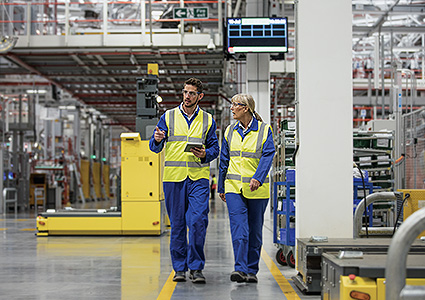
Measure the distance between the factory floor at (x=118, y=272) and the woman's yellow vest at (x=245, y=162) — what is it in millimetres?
898

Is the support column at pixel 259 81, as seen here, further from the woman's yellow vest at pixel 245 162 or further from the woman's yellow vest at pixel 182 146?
the woman's yellow vest at pixel 245 162

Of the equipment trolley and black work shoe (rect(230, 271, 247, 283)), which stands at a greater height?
the equipment trolley

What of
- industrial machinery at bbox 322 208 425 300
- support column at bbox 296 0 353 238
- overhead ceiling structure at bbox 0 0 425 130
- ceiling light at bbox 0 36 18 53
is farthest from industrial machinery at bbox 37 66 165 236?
industrial machinery at bbox 322 208 425 300

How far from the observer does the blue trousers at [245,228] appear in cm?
548

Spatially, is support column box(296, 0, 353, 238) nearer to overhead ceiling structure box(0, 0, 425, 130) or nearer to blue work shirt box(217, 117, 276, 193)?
blue work shirt box(217, 117, 276, 193)

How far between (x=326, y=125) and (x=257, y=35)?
681 cm

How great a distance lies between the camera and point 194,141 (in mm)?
5848

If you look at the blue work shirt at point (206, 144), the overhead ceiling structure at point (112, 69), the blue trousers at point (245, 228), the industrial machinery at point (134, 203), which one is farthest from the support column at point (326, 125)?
the overhead ceiling structure at point (112, 69)

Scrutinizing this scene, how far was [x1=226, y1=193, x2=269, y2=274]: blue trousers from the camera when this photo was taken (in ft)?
18.0

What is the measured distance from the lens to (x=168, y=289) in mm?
5258

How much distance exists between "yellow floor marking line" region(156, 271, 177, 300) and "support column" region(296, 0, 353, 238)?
52.7 inches

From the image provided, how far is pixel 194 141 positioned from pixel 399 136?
367 inches

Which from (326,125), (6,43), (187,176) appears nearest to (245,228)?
(187,176)

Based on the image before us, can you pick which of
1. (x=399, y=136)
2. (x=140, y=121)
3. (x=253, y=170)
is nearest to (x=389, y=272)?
(x=253, y=170)
